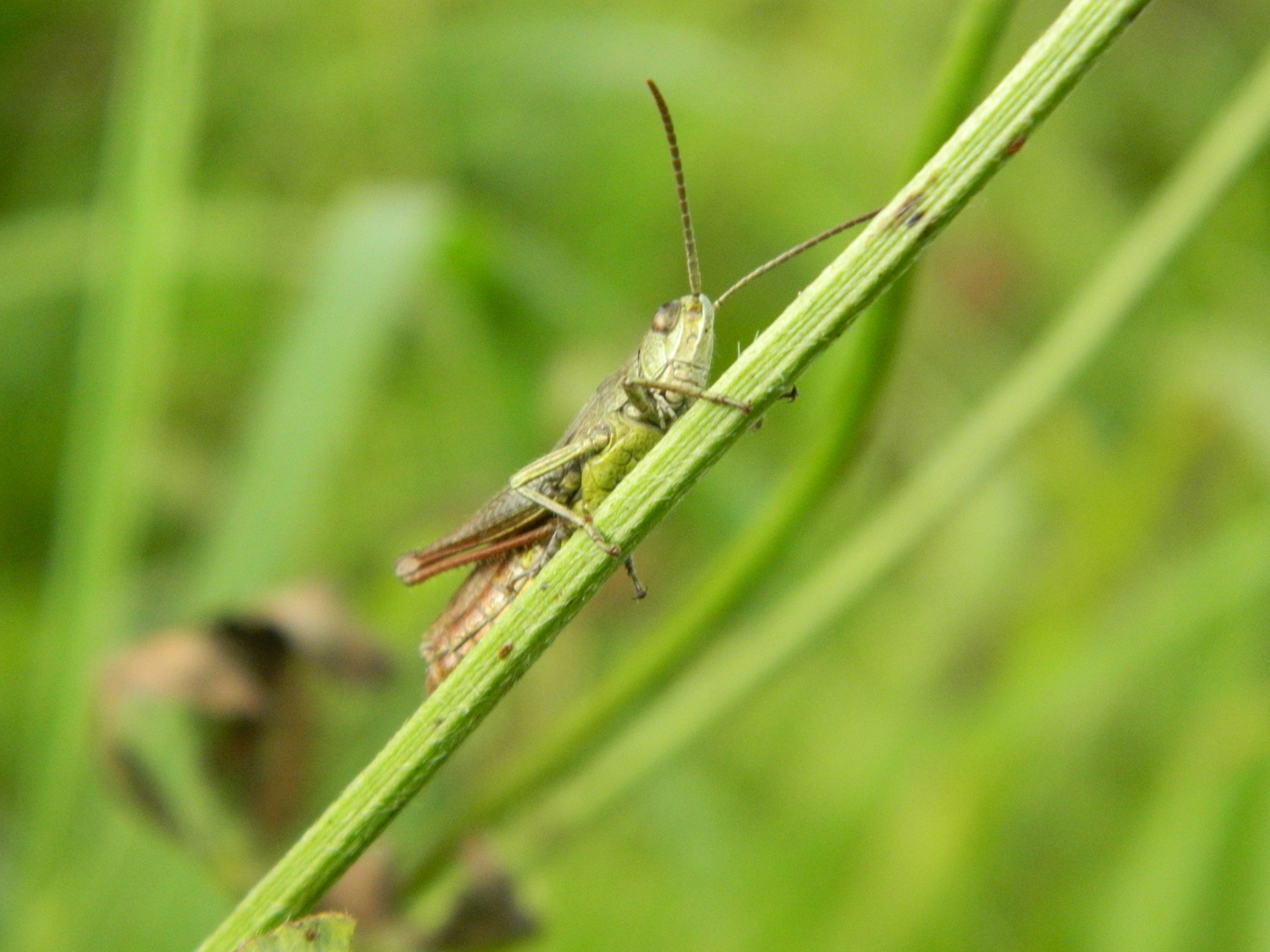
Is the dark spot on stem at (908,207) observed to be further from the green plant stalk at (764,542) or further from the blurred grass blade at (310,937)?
the blurred grass blade at (310,937)

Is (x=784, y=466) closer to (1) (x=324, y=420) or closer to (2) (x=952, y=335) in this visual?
(2) (x=952, y=335)

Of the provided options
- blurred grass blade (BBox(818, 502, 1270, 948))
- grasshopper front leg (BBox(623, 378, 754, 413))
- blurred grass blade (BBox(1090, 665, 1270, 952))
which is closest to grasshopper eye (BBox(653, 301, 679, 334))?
grasshopper front leg (BBox(623, 378, 754, 413))

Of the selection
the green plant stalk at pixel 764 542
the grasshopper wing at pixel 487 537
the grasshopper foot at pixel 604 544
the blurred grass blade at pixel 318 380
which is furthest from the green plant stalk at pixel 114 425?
the grasshopper foot at pixel 604 544

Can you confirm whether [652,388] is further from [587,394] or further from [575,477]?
[587,394]

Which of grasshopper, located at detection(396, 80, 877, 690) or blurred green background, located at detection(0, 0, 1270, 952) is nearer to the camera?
grasshopper, located at detection(396, 80, 877, 690)

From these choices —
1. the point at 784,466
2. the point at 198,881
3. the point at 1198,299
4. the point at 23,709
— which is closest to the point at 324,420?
the point at 198,881

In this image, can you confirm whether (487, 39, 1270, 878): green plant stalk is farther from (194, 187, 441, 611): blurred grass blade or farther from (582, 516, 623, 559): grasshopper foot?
(194, 187, 441, 611): blurred grass blade
